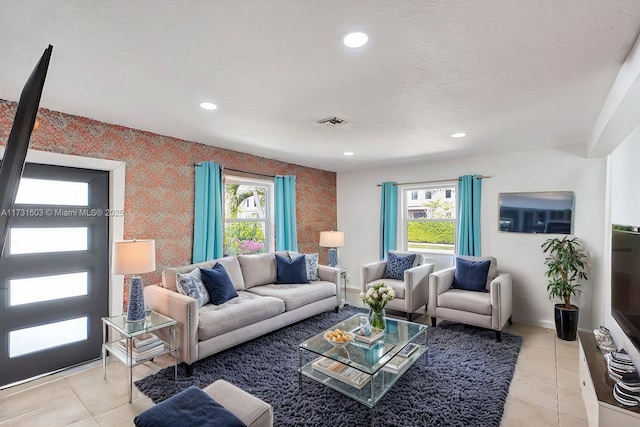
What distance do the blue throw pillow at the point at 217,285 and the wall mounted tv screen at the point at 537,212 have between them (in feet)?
12.4

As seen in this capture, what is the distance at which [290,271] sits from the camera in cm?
443

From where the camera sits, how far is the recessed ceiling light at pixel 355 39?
5.47ft

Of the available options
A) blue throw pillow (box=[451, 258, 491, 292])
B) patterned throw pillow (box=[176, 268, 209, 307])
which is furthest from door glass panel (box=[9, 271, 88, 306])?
blue throw pillow (box=[451, 258, 491, 292])

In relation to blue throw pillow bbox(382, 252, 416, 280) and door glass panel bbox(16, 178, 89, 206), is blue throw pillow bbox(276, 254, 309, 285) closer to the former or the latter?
blue throw pillow bbox(382, 252, 416, 280)

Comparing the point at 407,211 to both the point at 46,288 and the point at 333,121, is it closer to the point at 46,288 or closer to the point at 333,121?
the point at 333,121

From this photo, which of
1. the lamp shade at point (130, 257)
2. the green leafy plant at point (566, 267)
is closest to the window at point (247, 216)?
the lamp shade at point (130, 257)

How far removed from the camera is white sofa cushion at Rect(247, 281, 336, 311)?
151 inches

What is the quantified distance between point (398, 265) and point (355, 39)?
3.68m

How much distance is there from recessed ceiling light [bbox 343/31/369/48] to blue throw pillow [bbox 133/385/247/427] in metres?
1.99

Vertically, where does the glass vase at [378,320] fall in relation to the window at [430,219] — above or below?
below

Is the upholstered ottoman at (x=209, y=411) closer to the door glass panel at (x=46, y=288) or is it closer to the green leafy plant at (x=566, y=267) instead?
the door glass panel at (x=46, y=288)

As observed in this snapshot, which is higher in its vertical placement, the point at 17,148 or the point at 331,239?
the point at 17,148

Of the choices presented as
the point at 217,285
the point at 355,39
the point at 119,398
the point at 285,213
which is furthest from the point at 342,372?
the point at 285,213

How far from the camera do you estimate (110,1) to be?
1441 millimetres
